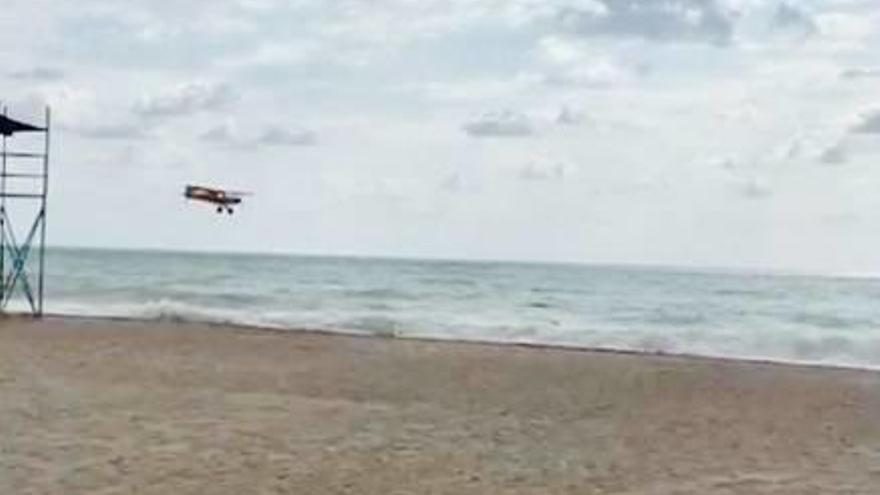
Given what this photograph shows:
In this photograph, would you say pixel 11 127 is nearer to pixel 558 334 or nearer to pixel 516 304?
pixel 558 334

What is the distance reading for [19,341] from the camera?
1420 centimetres

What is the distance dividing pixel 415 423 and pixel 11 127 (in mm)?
10622

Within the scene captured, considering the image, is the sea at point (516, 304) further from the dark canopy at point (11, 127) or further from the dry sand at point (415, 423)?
the dry sand at point (415, 423)

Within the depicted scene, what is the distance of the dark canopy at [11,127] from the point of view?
17.2 meters

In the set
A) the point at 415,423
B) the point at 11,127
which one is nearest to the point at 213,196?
the point at 11,127

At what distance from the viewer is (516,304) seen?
33656mm

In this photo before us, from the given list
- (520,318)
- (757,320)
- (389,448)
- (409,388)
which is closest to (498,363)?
(409,388)

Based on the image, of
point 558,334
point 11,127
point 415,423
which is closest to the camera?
point 415,423

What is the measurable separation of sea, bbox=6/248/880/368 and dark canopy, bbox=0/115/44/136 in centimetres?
447

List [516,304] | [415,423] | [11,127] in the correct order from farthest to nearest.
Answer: [516,304]
[11,127]
[415,423]

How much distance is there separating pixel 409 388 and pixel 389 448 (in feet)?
10.8

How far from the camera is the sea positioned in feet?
74.1

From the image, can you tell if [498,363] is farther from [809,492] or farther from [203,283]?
[203,283]

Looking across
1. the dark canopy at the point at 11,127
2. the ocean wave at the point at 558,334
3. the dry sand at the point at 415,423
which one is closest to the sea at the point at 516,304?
the ocean wave at the point at 558,334
